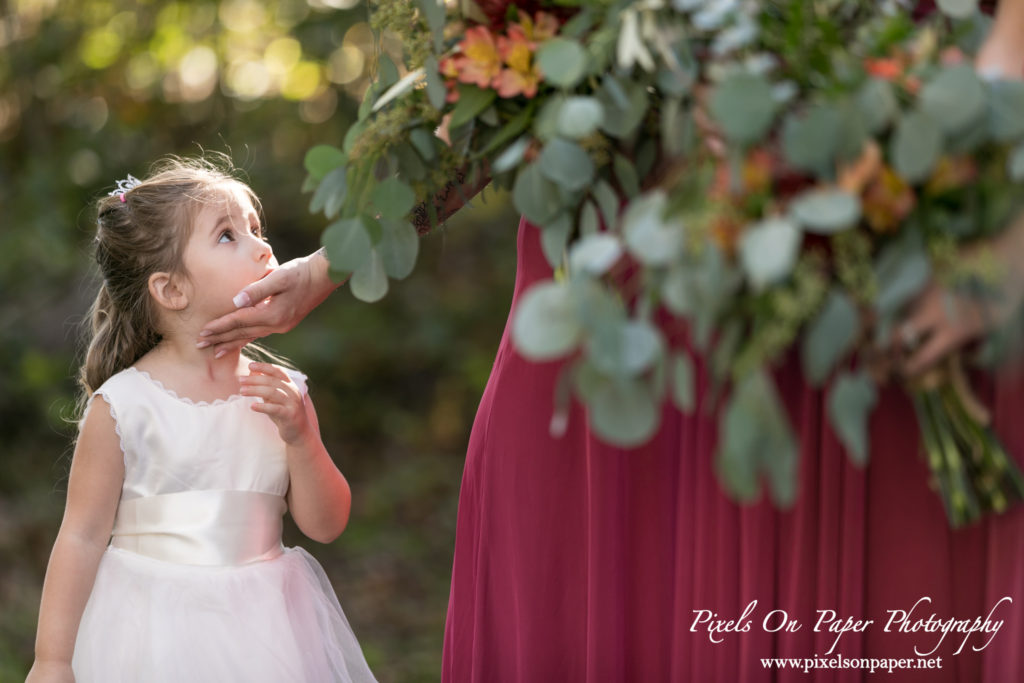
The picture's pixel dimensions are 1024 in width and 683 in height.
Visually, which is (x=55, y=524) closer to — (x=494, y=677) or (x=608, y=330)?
(x=494, y=677)

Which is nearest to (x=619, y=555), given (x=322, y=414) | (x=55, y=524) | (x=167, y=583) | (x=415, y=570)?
(x=167, y=583)

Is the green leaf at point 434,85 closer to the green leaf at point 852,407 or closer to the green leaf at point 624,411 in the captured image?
the green leaf at point 624,411

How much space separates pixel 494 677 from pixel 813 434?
69cm

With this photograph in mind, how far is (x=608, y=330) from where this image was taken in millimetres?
844

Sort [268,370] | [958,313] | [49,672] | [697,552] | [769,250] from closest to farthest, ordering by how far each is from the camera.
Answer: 1. [769,250]
2. [958,313]
3. [697,552]
4. [49,672]
5. [268,370]

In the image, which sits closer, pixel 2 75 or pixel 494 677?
pixel 494 677

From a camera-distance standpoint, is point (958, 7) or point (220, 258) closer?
point (958, 7)

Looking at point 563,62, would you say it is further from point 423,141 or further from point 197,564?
point 197,564

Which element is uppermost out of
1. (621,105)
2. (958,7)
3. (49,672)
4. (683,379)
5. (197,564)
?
(958,7)

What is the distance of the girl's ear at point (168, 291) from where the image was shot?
1726 mm

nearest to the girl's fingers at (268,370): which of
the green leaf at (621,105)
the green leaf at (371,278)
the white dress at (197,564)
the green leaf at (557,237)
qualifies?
the white dress at (197,564)

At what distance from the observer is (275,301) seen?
1.62 metres

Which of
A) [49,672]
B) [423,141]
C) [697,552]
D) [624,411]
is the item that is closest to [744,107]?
[624,411]

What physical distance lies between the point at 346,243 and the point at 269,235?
4.51 m
